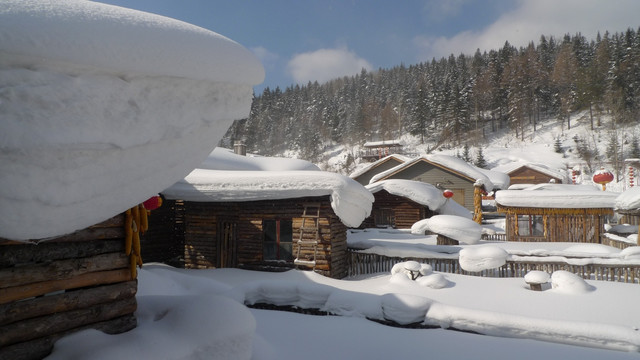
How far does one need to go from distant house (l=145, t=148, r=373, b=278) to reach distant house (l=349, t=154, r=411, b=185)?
22469 mm

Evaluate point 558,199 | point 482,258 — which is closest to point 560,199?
point 558,199

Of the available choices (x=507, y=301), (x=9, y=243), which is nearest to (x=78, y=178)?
(x=9, y=243)

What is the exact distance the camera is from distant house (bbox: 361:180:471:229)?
20.7 metres

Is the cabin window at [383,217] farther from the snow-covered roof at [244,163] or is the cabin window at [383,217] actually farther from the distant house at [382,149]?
the distant house at [382,149]

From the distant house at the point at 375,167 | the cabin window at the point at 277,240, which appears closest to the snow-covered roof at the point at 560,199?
the cabin window at the point at 277,240

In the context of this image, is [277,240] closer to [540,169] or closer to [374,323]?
[374,323]

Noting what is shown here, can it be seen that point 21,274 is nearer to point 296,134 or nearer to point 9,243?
point 9,243

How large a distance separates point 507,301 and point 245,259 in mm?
7938

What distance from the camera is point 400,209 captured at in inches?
861

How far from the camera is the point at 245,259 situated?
11508 mm

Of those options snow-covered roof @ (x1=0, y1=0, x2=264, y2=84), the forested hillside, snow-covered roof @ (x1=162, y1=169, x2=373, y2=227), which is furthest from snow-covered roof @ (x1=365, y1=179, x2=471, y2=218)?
the forested hillside

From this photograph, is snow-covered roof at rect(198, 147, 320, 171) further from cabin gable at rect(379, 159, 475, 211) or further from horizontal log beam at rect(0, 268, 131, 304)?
cabin gable at rect(379, 159, 475, 211)

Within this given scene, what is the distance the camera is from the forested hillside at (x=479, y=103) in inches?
2108

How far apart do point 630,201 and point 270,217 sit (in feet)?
43.5
